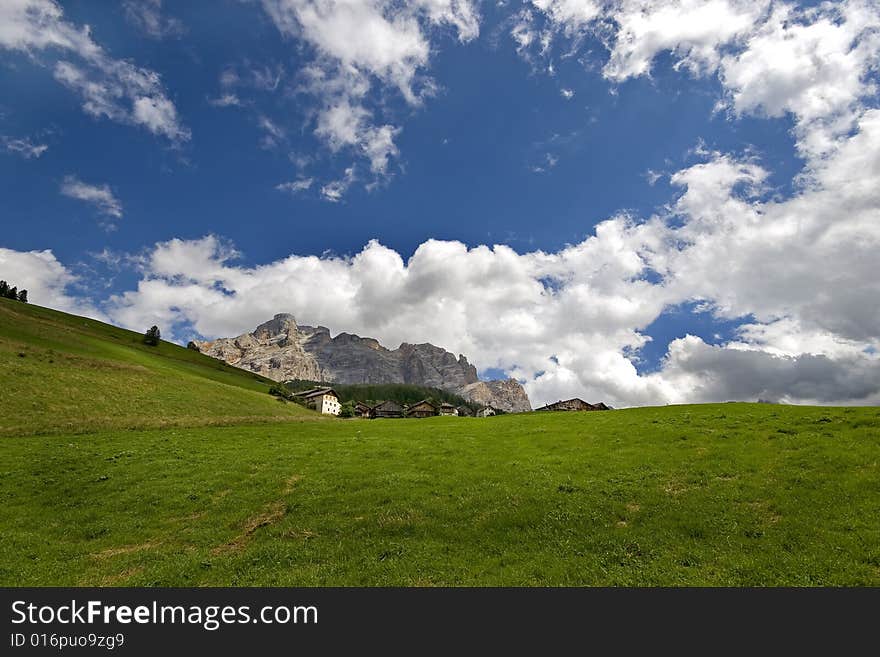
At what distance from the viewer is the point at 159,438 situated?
42375mm

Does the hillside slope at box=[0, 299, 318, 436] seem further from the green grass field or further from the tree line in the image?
the tree line

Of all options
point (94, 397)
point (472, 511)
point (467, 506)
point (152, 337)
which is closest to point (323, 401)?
point (152, 337)

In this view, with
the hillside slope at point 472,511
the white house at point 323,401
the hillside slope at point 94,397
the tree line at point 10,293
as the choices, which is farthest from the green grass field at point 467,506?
the tree line at point 10,293

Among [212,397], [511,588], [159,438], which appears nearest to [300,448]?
[159,438]

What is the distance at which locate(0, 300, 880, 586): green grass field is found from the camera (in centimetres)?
1552

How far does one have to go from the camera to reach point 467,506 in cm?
2158

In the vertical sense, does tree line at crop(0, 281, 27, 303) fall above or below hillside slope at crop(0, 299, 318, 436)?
above

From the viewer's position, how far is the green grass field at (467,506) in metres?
15.5

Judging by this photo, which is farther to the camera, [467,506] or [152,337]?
[152,337]

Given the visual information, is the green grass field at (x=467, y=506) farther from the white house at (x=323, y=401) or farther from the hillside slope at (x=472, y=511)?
the white house at (x=323, y=401)

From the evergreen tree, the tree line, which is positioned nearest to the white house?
the evergreen tree

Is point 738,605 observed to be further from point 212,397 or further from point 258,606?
point 212,397

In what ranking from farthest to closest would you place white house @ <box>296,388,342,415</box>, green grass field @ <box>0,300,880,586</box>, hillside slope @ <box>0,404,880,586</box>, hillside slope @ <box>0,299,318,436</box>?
white house @ <box>296,388,342,415</box>
hillside slope @ <box>0,299,318,436</box>
green grass field @ <box>0,300,880,586</box>
hillside slope @ <box>0,404,880,586</box>

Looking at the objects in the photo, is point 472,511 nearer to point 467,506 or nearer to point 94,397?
point 467,506
